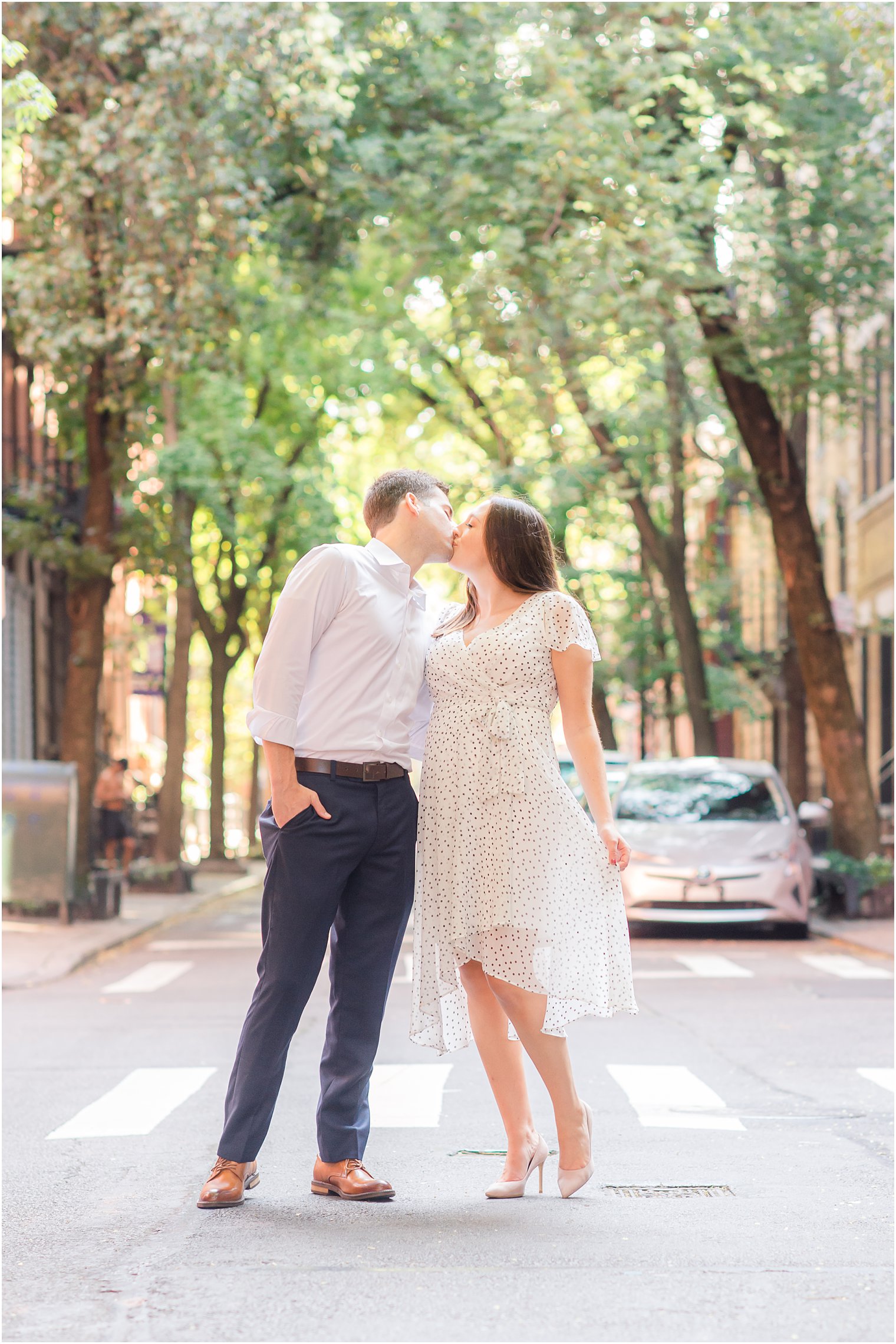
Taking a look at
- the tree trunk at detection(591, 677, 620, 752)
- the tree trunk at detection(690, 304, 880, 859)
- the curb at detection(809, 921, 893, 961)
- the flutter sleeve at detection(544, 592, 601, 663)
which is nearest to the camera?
the flutter sleeve at detection(544, 592, 601, 663)

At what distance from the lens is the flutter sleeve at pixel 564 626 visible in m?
5.22

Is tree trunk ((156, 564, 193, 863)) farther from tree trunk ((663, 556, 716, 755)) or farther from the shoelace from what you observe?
the shoelace

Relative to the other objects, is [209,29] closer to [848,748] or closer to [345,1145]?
[848,748]

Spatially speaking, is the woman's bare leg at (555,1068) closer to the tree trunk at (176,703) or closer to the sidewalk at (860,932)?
the sidewalk at (860,932)

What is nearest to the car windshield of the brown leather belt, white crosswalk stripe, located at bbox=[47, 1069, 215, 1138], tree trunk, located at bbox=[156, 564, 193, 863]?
white crosswalk stripe, located at bbox=[47, 1069, 215, 1138]

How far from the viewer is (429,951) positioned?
5238 millimetres

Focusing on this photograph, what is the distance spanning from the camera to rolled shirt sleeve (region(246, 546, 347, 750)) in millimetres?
5043

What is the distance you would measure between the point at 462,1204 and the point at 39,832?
501 inches

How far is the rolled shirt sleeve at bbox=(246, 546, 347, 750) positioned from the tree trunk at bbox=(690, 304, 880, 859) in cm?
1401

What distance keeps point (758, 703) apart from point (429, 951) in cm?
3143

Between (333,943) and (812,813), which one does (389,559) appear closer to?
(333,943)

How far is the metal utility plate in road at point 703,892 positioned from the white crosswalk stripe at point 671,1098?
285 inches

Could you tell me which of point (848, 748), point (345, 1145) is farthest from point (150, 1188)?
point (848, 748)

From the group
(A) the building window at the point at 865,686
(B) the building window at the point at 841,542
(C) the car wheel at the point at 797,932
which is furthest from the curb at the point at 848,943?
(B) the building window at the point at 841,542
